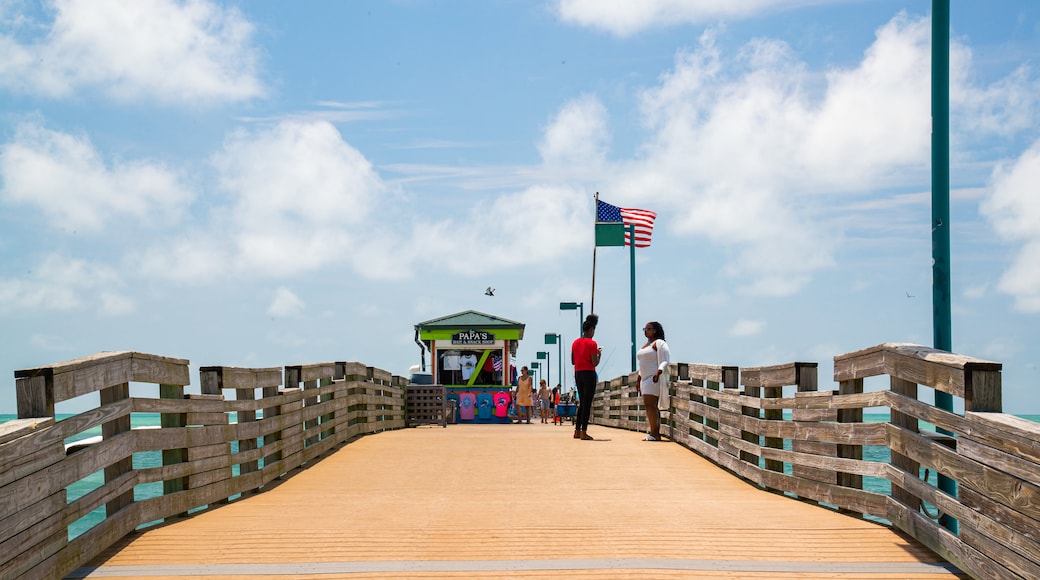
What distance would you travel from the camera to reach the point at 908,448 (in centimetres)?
700

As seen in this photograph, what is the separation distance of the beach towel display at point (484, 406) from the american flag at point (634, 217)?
22.6 feet

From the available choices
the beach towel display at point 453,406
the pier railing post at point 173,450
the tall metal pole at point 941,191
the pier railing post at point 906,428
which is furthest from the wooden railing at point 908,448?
the beach towel display at point 453,406

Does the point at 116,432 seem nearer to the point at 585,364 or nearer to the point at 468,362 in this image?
the point at 585,364

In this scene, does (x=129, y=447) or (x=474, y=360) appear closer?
(x=129, y=447)

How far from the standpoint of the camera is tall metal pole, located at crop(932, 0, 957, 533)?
304 inches

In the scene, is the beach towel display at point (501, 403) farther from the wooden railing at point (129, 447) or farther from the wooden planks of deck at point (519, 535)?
the wooden planks of deck at point (519, 535)

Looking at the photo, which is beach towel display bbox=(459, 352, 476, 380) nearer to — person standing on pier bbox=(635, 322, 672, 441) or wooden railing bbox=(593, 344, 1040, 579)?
person standing on pier bbox=(635, 322, 672, 441)

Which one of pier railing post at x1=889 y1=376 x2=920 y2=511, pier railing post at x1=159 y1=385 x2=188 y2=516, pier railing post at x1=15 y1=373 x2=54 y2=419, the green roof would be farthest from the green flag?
pier railing post at x1=15 y1=373 x2=54 y2=419

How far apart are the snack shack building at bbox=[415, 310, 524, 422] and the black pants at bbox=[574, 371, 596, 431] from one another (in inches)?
545

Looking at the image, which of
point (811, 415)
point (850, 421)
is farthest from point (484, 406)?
point (850, 421)

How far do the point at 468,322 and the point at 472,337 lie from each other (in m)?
0.48

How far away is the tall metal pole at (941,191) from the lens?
7.71m

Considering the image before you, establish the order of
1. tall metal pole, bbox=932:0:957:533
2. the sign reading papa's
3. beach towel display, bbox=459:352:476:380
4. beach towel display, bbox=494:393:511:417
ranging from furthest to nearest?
beach towel display, bbox=494:393:511:417 < beach towel display, bbox=459:352:476:380 < the sign reading papa's < tall metal pole, bbox=932:0:957:533

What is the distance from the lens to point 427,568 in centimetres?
612
